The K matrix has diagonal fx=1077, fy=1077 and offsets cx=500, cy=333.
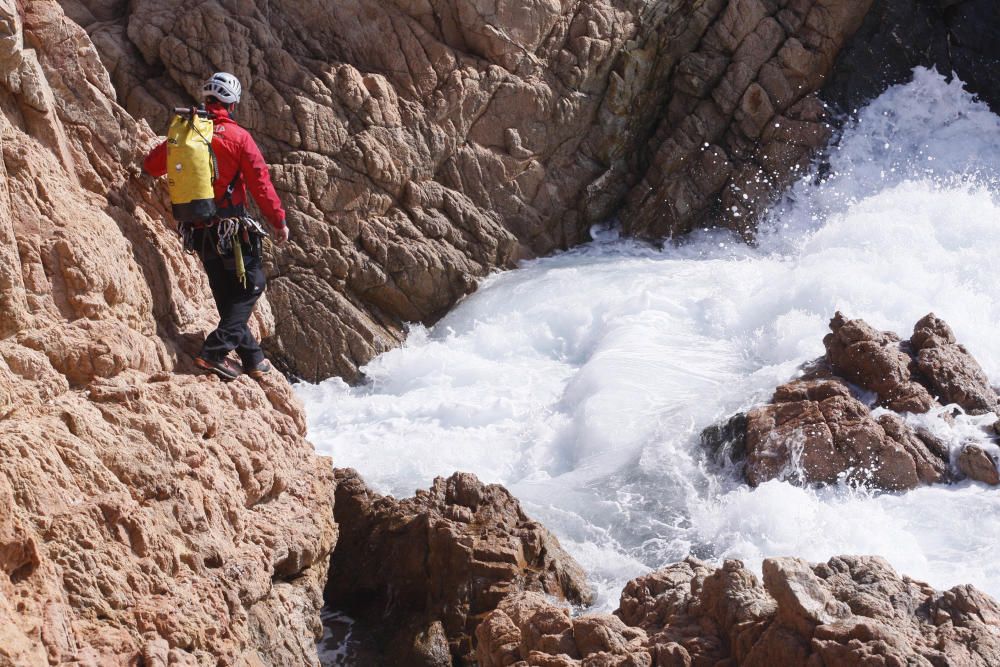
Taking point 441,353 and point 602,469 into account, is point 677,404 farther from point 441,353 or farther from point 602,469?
point 441,353

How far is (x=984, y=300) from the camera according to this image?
440 inches

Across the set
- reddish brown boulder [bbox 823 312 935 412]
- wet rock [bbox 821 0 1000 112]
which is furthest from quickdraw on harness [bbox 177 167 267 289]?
wet rock [bbox 821 0 1000 112]

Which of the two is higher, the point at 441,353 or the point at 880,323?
the point at 880,323

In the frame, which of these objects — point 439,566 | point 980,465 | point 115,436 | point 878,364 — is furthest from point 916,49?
point 115,436

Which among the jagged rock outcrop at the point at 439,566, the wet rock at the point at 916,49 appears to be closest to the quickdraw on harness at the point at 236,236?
the jagged rock outcrop at the point at 439,566

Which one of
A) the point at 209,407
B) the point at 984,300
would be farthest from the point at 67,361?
the point at 984,300

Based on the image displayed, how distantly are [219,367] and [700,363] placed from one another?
246 inches

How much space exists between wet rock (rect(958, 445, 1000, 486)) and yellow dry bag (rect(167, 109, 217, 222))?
5965mm

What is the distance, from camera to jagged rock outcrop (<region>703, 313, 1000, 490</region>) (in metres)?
8.31

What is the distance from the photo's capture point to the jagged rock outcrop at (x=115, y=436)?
4.07 metres

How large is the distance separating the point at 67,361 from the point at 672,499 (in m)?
5.19

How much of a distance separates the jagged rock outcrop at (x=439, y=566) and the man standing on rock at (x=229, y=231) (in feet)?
6.09

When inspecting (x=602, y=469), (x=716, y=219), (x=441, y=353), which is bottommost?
(x=441, y=353)

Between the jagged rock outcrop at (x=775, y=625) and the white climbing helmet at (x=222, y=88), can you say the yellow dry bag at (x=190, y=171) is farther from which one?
the jagged rock outcrop at (x=775, y=625)
